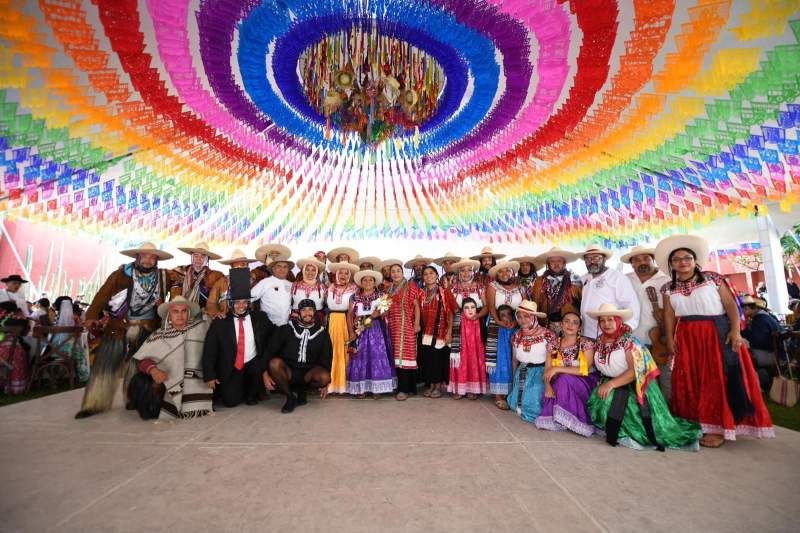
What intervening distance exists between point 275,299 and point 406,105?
3.59m

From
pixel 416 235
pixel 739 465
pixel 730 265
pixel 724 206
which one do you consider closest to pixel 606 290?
pixel 739 465

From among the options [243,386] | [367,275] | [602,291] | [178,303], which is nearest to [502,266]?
[602,291]

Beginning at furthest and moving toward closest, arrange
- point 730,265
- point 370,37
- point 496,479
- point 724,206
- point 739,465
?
point 730,265 → point 724,206 → point 370,37 → point 739,465 → point 496,479

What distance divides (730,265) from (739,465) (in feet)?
65.9

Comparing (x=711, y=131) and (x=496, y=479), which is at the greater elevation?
(x=711, y=131)

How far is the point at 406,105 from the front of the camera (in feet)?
18.5

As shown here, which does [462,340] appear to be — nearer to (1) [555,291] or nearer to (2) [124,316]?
(1) [555,291]

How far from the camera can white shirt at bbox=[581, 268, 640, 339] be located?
10.4ft

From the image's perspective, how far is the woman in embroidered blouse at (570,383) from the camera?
9.50ft

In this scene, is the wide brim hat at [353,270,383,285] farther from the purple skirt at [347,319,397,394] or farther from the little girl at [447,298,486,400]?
the little girl at [447,298,486,400]

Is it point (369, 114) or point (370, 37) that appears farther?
point (369, 114)

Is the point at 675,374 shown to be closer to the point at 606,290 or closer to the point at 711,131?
the point at 606,290

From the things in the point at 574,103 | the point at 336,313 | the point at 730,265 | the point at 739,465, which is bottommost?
the point at 739,465

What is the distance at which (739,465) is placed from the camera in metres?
2.32
